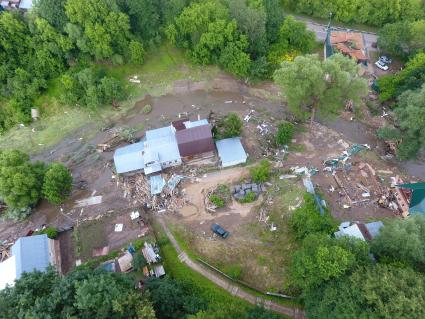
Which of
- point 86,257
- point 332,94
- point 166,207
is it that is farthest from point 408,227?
point 86,257

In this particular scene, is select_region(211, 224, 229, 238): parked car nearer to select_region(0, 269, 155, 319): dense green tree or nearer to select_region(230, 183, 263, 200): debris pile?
select_region(230, 183, 263, 200): debris pile

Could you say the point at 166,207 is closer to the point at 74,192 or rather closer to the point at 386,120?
the point at 74,192

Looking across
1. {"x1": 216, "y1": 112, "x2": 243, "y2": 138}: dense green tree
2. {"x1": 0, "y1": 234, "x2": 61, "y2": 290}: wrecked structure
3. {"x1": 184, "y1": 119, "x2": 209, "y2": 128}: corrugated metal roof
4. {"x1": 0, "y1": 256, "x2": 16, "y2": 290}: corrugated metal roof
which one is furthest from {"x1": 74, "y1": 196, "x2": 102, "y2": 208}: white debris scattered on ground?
{"x1": 216, "y1": 112, "x2": 243, "y2": 138}: dense green tree

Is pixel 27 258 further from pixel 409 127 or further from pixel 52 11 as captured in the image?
pixel 409 127

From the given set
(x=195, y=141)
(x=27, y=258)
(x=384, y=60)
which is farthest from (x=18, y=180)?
(x=384, y=60)

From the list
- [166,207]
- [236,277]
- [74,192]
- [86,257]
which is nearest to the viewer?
[236,277]
